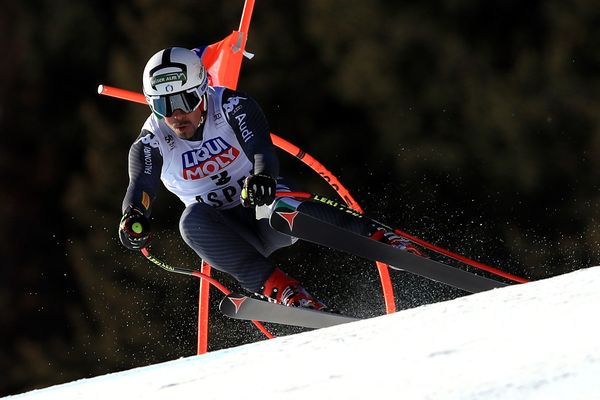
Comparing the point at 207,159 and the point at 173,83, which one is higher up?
the point at 173,83

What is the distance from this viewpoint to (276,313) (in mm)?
3537

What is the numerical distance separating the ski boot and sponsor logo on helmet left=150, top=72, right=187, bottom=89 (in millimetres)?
764

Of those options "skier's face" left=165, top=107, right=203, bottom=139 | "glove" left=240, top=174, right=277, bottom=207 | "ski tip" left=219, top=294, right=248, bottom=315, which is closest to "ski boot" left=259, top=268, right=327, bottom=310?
"ski tip" left=219, top=294, right=248, bottom=315

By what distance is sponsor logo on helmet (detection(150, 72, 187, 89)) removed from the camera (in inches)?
145

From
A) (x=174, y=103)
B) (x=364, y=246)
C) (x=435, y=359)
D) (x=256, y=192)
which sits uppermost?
(x=435, y=359)

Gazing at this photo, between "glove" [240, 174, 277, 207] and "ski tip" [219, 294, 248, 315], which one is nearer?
"glove" [240, 174, 277, 207]

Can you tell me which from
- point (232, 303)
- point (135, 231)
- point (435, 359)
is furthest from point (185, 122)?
point (435, 359)

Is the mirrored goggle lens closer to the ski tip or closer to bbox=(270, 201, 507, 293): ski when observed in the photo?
bbox=(270, 201, 507, 293): ski

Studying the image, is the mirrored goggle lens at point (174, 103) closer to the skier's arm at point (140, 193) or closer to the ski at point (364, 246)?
the skier's arm at point (140, 193)

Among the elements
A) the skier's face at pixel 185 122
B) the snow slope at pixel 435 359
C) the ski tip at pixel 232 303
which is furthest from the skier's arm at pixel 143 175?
the snow slope at pixel 435 359

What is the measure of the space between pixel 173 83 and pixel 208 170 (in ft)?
1.24

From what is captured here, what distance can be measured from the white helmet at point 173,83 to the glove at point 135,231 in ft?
1.42

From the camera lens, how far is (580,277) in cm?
193

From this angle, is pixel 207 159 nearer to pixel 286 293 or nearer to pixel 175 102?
pixel 175 102
